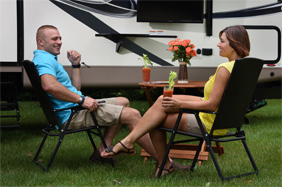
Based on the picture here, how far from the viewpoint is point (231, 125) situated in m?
3.28

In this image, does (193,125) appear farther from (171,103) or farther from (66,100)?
(66,100)

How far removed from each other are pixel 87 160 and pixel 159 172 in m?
1.06

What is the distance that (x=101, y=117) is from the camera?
12.3 ft

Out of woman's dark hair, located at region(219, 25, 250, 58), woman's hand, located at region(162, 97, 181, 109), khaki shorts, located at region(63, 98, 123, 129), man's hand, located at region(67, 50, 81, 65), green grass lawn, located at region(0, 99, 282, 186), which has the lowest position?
green grass lawn, located at region(0, 99, 282, 186)

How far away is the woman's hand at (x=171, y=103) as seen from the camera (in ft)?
10.4

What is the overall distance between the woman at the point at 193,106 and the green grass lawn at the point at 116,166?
235 mm

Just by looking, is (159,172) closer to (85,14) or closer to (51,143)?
(51,143)

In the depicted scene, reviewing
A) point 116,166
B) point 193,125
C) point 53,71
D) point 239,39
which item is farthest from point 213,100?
point 53,71

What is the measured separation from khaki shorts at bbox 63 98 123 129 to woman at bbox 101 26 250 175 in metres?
0.41

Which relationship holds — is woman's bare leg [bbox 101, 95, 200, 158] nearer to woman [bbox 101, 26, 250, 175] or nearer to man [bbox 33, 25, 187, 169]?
woman [bbox 101, 26, 250, 175]

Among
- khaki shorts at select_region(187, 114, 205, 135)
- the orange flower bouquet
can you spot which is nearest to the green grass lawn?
khaki shorts at select_region(187, 114, 205, 135)

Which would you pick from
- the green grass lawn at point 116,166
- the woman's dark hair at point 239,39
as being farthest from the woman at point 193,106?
the green grass lawn at point 116,166

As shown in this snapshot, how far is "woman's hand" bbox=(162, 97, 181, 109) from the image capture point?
3182 mm

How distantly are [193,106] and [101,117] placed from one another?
93cm
